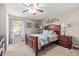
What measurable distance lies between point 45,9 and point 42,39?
56cm

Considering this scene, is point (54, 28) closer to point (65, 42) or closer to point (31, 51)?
point (65, 42)

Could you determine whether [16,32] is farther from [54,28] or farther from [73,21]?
[73,21]

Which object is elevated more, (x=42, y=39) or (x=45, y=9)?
(x=45, y=9)

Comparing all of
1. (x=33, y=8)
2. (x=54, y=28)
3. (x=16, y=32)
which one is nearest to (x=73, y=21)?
(x=54, y=28)

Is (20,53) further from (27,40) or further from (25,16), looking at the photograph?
(25,16)

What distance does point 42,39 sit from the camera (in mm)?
1836

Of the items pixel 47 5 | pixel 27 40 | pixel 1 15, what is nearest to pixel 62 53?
pixel 27 40

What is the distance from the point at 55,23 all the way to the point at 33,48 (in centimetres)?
63

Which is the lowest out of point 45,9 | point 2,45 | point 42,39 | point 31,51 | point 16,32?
point 31,51

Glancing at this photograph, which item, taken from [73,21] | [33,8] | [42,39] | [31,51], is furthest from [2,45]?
[73,21]

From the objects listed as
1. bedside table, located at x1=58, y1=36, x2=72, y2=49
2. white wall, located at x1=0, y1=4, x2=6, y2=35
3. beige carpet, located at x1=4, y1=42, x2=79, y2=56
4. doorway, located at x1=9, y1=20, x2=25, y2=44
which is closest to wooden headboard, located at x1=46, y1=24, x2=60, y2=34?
bedside table, located at x1=58, y1=36, x2=72, y2=49

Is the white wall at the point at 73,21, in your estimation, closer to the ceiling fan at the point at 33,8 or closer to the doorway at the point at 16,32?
the ceiling fan at the point at 33,8

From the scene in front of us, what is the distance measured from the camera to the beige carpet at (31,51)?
1.84 m

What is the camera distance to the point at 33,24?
190 cm
